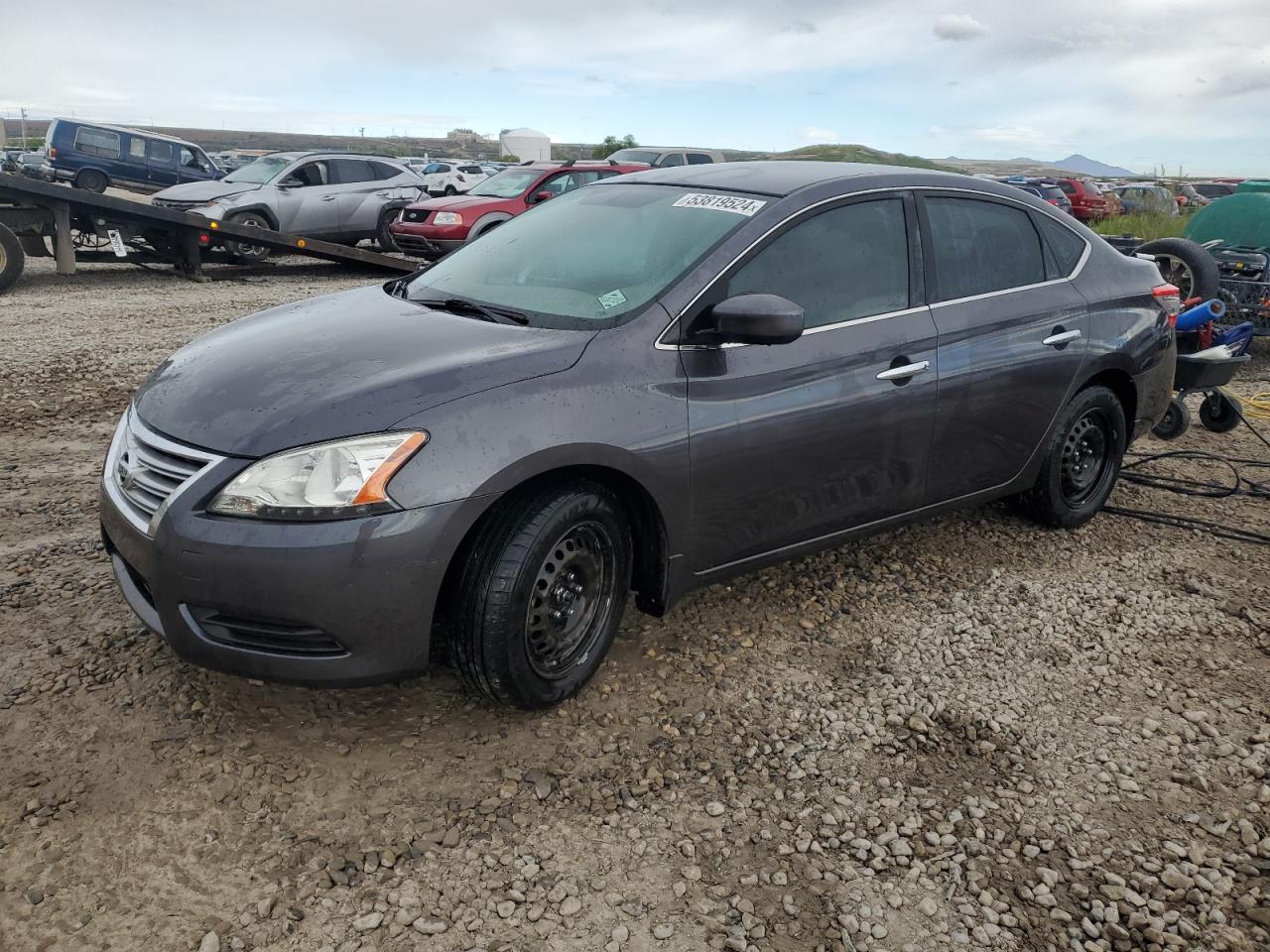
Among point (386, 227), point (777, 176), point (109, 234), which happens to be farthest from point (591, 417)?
point (386, 227)

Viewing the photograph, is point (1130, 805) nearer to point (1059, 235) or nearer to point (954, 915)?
point (954, 915)

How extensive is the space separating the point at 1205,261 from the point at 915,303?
227 inches

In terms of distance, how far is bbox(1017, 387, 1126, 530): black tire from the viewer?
474 cm

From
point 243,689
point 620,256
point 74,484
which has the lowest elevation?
point 243,689

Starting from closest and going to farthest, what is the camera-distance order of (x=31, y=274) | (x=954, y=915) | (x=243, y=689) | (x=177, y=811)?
(x=954, y=915), (x=177, y=811), (x=243, y=689), (x=31, y=274)

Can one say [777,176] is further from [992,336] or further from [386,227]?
[386,227]

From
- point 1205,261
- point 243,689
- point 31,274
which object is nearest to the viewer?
point 243,689

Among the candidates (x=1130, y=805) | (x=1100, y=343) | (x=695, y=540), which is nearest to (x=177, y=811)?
(x=695, y=540)

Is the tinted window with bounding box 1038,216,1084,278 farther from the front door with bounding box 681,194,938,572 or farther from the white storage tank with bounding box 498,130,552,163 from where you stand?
the white storage tank with bounding box 498,130,552,163

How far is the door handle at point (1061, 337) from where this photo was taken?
4.45 m

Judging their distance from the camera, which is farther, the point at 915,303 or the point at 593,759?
the point at 915,303

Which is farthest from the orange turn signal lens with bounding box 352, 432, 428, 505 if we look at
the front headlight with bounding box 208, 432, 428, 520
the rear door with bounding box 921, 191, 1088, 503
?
the rear door with bounding box 921, 191, 1088, 503

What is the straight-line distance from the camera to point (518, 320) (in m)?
3.44

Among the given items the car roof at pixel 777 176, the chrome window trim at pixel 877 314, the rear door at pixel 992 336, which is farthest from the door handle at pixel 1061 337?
the car roof at pixel 777 176
